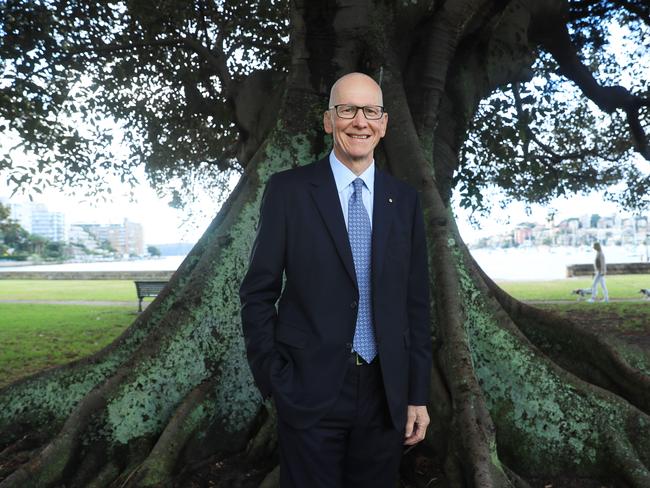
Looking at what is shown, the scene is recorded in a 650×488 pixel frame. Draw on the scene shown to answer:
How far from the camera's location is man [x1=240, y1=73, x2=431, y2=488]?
1.92m

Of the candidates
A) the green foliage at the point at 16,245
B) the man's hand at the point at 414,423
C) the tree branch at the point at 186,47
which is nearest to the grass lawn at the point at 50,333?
the tree branch at the point at 186,47

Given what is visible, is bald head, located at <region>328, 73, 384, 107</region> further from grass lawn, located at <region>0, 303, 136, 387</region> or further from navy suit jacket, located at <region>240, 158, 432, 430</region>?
grass lawn, located at <region>0, 303, 136, 387</region>

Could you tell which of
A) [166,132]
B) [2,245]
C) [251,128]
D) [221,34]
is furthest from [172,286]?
[2,245]

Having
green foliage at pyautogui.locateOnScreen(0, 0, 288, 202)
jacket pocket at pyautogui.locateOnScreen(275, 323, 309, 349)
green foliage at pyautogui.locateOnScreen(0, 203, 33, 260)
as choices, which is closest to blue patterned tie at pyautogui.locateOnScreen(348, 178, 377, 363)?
jacket pocket at pyautogui.locateOnScreen(275, 323, 309, 349)

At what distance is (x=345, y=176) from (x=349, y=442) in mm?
995

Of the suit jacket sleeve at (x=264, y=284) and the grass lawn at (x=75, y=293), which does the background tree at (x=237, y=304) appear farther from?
the grass lawn at (x=75, y=293)

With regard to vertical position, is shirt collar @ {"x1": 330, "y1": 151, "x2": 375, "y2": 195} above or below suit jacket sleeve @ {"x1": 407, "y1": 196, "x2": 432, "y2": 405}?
above

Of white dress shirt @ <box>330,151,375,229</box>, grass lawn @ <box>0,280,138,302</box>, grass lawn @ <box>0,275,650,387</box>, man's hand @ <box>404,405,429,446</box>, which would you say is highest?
white dress shirt @ <box>330,151,375,229</box>

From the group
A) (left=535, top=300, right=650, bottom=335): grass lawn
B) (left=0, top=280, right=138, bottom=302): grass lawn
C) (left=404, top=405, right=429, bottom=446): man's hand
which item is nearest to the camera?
(left=404, top=405, right=429, bottom=446): man's hand

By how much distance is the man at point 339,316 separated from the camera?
192cm

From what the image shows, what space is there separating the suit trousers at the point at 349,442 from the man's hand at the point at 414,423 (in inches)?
2.7

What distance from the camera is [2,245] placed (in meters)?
81.4

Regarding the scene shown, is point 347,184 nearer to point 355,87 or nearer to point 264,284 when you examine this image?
point 355,87

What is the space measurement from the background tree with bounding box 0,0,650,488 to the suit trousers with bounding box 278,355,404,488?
34.9 inches
